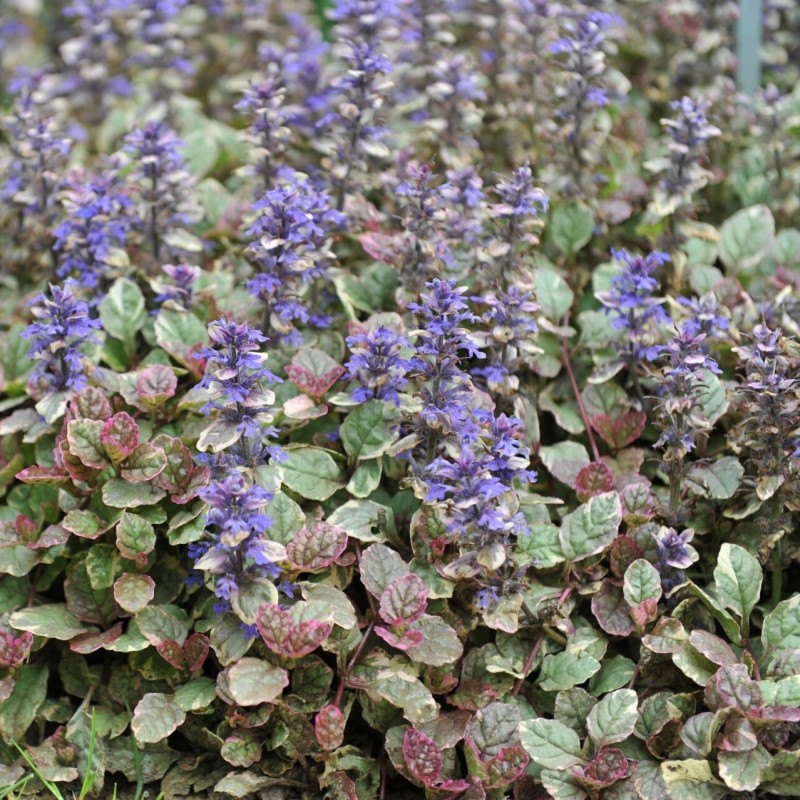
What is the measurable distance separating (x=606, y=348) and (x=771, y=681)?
145cm

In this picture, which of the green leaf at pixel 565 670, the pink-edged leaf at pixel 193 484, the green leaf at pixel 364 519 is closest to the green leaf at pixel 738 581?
the green leaf at pixel 565 670

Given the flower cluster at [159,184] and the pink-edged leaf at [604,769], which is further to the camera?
the flower cluster at [159,184]

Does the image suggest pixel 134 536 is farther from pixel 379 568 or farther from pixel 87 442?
pixel 379 568

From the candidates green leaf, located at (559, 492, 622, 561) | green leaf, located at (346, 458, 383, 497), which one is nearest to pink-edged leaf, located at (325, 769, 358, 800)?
green leaf, located at (346, 458, 383, 497)

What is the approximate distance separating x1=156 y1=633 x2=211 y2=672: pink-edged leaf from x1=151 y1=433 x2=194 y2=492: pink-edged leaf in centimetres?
50

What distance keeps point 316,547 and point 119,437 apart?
0.75 meters

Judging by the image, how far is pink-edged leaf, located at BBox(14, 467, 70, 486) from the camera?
3405mm

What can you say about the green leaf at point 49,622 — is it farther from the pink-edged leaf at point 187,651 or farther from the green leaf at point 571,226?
the green leaf at point 571,226

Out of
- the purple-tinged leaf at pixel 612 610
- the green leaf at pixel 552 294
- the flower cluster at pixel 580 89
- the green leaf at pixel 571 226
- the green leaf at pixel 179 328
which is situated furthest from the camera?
the green leaf at pixel 571 226

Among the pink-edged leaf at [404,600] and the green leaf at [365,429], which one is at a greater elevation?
the green leaf at [365,429]

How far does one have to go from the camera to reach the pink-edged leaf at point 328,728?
3018 mm

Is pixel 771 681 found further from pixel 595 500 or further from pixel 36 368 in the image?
pixel 36 368

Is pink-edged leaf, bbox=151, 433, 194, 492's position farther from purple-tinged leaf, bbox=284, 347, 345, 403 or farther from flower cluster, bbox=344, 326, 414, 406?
flower cluster, bbox=344, 326, 414, 406

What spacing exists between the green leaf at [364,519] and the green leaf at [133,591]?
609mm
